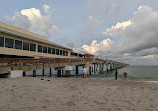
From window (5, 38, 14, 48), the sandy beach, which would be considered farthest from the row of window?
the sandy beach

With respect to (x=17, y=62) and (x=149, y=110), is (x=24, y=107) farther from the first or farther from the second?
(x=17, y=62)

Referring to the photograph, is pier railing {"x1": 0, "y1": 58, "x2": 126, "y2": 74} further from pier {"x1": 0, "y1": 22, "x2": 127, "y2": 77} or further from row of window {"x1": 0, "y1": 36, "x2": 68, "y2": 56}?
row of window {"x1": 0, "y1": 36, "x2": 68, "y2": 56}

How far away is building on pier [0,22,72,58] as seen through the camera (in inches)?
732

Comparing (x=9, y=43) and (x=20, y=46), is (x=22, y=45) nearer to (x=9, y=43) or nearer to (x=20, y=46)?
(x=20, y=46)

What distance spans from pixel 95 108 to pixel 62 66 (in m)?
21.6

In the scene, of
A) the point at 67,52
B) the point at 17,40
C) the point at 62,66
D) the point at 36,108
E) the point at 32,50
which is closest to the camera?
the point at 36,108

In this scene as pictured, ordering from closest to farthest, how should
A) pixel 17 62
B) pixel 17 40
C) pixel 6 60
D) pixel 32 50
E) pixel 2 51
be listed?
pixel 6 60, pixel 17 62, pixel 2 51, pixel 17 40, pixel 32 50

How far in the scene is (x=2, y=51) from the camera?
713 inches

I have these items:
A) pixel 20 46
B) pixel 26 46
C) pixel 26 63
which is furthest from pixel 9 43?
pixel 26 63

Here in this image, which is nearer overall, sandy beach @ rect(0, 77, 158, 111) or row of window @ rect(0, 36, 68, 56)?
sandy beach @ rect(0, 77, 158, 111)

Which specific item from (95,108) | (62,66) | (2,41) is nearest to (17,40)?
(2,41)

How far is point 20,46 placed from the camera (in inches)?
832

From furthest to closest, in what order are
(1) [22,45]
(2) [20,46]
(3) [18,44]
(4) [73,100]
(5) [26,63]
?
(1) [22,45] < (2) [20,46] < (3) [18,44] < (5) [26,63] < (4) [73,100]

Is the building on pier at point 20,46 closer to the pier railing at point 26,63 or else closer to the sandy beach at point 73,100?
the pier railing at point 26,63
